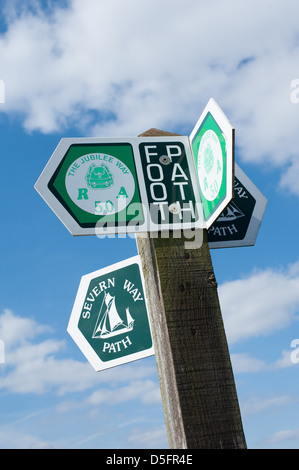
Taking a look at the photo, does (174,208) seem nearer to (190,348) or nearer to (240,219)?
(240,219)

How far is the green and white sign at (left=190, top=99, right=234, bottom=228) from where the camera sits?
2377mm

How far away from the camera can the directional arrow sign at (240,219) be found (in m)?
2.94

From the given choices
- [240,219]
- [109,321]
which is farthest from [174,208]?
[109,321]

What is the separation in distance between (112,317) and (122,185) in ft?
2.51

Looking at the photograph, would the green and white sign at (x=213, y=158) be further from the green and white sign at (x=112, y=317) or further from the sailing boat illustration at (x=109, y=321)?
the sailing boat illustration at (x=109, y=321)

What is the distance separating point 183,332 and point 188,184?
722 mm

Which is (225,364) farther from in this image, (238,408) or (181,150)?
(181,150)

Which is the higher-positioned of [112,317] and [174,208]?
[174,208]

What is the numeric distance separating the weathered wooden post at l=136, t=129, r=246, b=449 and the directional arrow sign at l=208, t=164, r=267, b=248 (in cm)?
32

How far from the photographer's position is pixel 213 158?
2.52 meters

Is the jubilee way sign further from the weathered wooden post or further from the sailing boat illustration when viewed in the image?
the sailing boat illustration

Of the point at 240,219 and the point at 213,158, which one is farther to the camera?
the point at 240,219

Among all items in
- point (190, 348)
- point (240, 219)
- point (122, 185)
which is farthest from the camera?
point (240, 219)

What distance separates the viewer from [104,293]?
10.0ft
